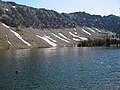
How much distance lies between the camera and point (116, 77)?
6862cm

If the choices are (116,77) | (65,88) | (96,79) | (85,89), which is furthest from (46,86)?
(116,77)

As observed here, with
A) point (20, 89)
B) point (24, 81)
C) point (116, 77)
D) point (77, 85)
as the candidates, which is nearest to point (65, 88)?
point (77, 85)

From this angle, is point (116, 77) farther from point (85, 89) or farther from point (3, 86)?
point (3, 86)

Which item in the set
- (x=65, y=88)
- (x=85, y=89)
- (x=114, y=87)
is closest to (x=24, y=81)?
(x=65, y=88)

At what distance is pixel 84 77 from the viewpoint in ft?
232

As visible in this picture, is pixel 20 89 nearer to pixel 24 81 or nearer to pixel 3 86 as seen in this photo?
pixel 3 86

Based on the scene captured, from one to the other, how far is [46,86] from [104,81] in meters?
15.3

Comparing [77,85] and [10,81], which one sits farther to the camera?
[10,81]

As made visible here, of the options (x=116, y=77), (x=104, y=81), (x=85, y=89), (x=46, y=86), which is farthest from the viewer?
(x=116, y=77)

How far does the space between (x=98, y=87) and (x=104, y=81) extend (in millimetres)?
7429

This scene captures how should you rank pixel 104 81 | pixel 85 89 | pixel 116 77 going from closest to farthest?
pixel 85 89 → pixel 104 81 → pixel 116 77

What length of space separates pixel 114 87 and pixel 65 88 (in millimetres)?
11117

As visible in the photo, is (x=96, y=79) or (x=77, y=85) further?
(x=96, y=79)

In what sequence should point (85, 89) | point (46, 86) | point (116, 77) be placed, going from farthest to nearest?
point (116, 77) → point (46, 86) → point (85, 89)
